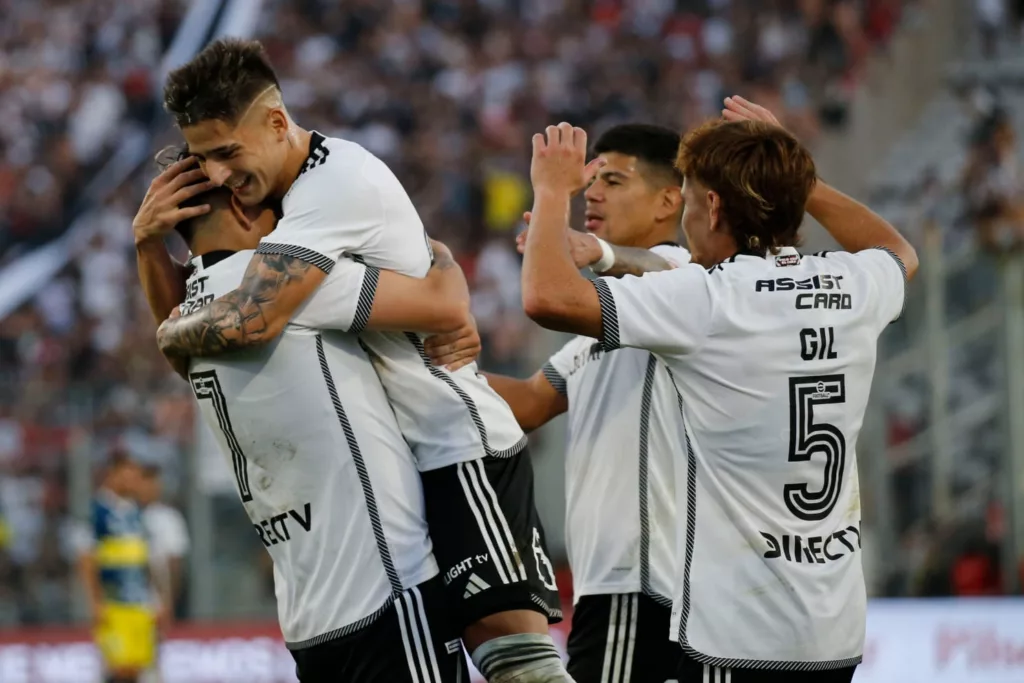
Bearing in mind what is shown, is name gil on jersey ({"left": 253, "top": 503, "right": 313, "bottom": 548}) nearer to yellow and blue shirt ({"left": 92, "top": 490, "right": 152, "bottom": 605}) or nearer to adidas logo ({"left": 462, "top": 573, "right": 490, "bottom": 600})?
adidas logo ({"left": 462, "top": 573, "right": 490, "bottom": 600})

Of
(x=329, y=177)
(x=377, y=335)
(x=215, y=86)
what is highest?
(x=215, y=86)

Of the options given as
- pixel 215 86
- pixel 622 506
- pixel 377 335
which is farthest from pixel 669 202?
pixel 215 86

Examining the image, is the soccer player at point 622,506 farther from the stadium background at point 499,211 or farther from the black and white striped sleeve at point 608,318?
the stadium background at point 499,211

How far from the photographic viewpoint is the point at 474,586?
4.37m

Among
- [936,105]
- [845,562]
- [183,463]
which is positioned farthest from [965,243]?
[845,562]

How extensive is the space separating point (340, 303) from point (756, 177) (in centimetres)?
111

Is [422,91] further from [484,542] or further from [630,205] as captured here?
[484,542]

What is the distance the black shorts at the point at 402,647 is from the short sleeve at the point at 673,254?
1.40 m

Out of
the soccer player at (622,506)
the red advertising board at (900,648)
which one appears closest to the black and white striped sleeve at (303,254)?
the soccer player at (622,506)

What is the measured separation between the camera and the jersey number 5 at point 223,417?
14.3ft

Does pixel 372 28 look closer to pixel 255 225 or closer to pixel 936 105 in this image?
pixel 936 105

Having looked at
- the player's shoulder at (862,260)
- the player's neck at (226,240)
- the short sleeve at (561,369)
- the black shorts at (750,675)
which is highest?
the player's neck at (226,240)

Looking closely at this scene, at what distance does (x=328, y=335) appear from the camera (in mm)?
4316

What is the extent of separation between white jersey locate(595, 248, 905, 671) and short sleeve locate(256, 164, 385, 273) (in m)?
0.69
